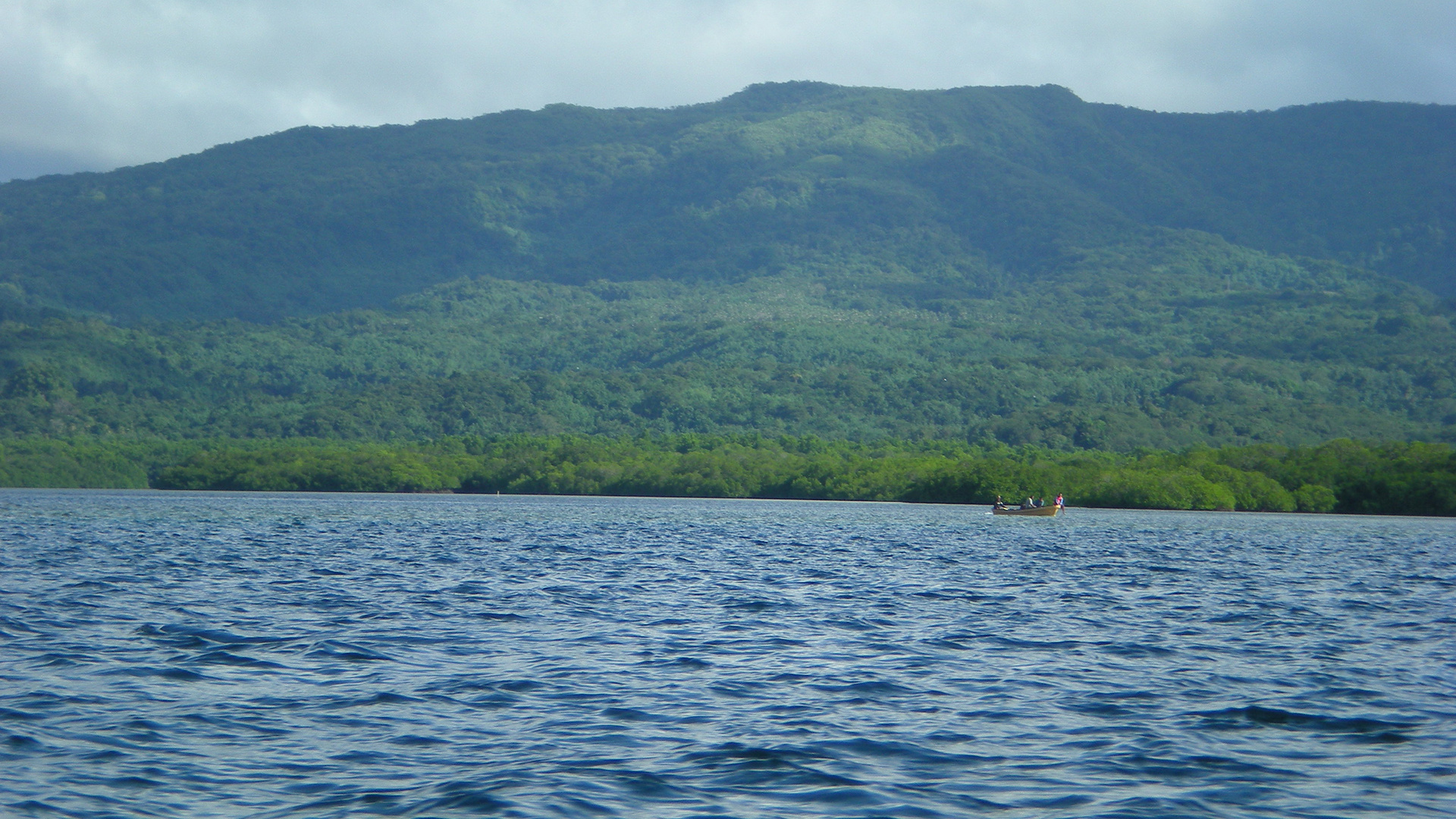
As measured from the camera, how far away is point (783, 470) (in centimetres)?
14088

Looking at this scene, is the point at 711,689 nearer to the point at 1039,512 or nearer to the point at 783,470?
the point at 1039,512

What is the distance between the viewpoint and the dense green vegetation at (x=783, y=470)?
112 m

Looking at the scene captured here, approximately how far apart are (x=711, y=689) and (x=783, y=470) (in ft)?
394

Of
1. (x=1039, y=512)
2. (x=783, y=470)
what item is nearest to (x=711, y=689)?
(x=1039, y=512)

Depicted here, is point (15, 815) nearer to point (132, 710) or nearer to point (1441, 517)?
point (132, 710)

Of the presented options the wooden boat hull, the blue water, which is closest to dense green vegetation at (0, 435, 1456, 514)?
the wooden boat hull

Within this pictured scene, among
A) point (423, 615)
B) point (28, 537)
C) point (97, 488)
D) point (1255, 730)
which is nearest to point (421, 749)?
point (1255, 730)

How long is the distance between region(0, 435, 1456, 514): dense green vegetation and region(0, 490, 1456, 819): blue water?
6923cm

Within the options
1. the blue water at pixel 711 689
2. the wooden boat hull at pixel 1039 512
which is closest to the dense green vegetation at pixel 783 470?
the wooden boat hull at pixel 1039 512

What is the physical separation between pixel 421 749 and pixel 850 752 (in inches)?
198

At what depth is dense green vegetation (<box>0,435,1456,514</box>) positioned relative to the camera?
112312mm

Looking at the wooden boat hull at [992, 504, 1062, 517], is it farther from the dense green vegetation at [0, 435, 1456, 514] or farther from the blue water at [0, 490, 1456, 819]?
the blue water at [0, 490, 1456, 819]

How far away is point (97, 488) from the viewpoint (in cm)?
15038

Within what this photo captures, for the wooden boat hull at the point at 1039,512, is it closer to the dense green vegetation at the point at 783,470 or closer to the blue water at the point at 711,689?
the dense green vegetation at the point at 783,470
